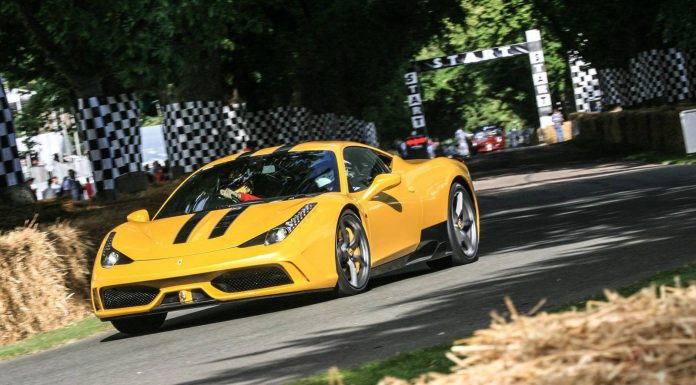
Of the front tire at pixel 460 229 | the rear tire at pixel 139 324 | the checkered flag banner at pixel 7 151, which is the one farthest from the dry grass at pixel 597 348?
the checkered flag banner at pixel 7 151

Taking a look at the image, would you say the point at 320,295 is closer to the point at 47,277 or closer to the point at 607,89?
the point at 47,277

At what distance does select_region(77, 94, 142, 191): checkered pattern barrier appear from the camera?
2375cm

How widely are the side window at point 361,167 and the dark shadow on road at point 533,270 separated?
3.03ft

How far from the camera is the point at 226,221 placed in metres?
9.69

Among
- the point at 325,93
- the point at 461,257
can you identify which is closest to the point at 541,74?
the point at 325,93

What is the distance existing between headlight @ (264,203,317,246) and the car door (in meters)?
0.85

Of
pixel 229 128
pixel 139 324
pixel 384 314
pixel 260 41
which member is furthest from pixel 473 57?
pixel 384 314

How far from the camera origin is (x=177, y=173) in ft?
90.3

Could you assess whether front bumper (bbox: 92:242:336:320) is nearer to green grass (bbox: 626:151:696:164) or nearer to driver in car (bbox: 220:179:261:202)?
driver in car (bbox: 220:179:261:202)

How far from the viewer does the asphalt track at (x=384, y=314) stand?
7.19 m

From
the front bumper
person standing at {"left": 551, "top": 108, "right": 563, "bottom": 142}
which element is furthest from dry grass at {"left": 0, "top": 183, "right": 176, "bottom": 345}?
person standing at {"left": 551, "top": 108, "right": 563, "bottom": 142}

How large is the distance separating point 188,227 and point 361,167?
6.40 feet

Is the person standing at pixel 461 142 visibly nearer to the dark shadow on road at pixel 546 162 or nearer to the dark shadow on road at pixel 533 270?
the dark shadow on road at pixel 546 162

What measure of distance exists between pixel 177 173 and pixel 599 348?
24.6m
